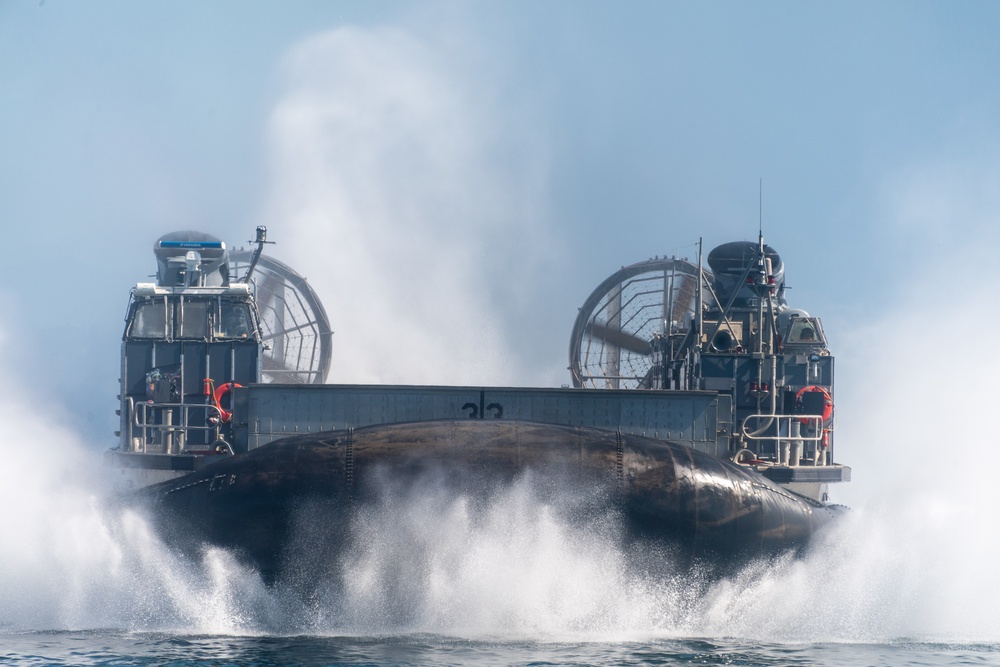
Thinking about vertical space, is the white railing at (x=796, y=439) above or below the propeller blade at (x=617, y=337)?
below

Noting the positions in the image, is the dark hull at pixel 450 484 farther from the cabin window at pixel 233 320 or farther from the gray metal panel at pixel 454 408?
the cabin window at pixel 233 320

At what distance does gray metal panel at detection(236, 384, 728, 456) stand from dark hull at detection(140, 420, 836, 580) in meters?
1.09

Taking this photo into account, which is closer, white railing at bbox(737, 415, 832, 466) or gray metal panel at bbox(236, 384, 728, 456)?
gray metal panel at bbox(236, 384, 728, 456)

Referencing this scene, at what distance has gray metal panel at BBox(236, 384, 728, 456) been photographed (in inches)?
614

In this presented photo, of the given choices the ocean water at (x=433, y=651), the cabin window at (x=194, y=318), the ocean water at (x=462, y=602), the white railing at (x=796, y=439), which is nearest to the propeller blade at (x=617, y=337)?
the white railing at (x=796, y=439)

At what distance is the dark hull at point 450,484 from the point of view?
543 inches

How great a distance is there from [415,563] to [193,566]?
2.44m

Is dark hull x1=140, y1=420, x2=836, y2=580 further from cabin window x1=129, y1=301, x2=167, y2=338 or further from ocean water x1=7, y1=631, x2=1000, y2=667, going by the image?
cabin window x1=129, y1=301, x2=167, y2=338

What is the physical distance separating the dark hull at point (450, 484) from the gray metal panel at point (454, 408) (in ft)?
3.56

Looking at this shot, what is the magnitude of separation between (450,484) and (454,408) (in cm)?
199

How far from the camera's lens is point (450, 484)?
13781 millimetres

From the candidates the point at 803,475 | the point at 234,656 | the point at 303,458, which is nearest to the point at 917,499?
the point at 803,475

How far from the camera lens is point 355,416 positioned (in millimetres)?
15578

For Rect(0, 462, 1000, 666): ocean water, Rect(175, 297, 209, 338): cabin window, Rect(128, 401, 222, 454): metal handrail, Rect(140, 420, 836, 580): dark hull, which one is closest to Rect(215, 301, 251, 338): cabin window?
Rect(175, 297, 209, 338): cabin window
